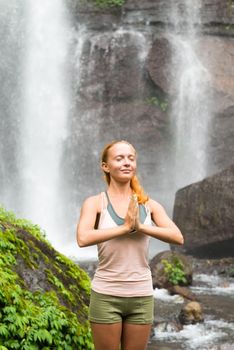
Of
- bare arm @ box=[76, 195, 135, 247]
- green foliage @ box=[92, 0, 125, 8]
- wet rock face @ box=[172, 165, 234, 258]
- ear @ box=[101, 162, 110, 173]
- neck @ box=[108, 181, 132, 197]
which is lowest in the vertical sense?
bare arm @ box=[76, 195, 135, 247]

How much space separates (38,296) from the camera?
191 inches

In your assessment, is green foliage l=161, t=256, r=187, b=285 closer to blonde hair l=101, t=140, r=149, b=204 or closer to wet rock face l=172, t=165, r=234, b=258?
wet rock face l=172, t=165, r=234, b=258

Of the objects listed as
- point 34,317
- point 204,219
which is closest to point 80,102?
point 204,219

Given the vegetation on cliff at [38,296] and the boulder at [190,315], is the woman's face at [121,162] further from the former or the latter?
the boulder at [190,315]

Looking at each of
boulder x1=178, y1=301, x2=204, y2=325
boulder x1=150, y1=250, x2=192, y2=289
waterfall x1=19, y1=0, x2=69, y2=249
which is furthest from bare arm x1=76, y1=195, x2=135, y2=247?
waterfall x1=19, y1=0, x2=69, y2=249

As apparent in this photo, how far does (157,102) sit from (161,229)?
68.1 ft

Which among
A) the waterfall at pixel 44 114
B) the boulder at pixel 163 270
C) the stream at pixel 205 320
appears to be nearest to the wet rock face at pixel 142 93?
the waterfall at pixel 44 114

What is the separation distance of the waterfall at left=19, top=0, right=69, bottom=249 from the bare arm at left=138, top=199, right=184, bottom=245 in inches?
730

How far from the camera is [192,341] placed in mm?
8289

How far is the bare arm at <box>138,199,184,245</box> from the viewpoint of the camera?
3.21 metres

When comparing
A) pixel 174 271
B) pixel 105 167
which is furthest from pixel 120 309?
pixel 174 271

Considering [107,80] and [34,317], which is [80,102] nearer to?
[107,80]

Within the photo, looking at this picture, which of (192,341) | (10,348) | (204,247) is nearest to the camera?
(10,348)

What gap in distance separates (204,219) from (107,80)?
9.47m
